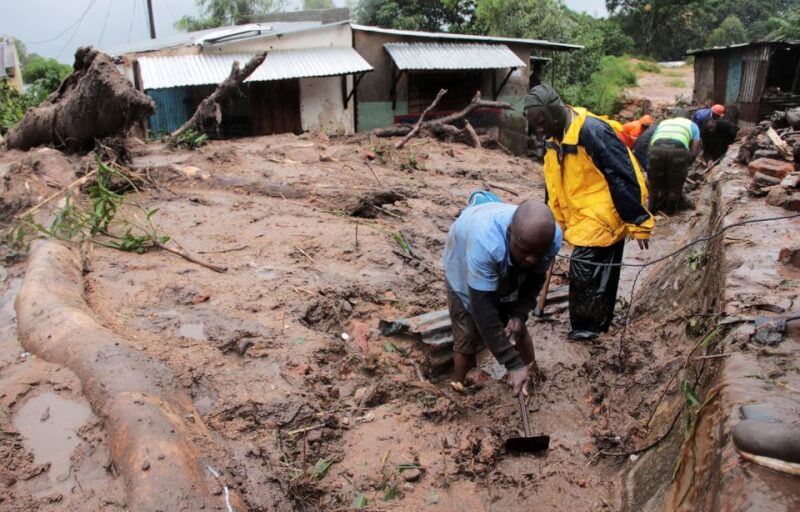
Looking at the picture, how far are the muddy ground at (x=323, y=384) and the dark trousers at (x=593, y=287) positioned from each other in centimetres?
17

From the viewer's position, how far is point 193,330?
3648mm

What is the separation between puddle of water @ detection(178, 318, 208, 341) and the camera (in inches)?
141

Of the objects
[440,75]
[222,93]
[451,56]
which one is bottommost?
[222,93]

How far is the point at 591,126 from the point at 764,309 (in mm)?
1493

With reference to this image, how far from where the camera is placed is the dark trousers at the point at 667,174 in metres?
7.43

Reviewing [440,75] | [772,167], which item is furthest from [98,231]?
[440,75]

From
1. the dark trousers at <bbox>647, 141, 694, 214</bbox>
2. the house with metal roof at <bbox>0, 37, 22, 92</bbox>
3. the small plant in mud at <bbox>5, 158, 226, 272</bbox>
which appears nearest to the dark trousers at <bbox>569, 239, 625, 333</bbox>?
the small plant in mud at <bbox>5, 158, 226, 272</bbox>

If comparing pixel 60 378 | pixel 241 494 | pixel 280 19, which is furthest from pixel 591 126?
pixel 280 19

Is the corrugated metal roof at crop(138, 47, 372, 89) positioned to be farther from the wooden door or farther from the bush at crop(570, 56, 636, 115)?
the bush at crop(570, 56, 636, 115)

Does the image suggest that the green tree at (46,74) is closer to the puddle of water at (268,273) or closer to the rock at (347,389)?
the puddle of water at (268,273)

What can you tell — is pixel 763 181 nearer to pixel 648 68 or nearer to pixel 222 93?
pixel 222 93

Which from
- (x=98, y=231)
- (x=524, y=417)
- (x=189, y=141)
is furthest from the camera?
(x=189, y=141)

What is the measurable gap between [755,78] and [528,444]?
15.4 m

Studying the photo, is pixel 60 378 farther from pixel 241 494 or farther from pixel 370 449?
pixel 370 449
